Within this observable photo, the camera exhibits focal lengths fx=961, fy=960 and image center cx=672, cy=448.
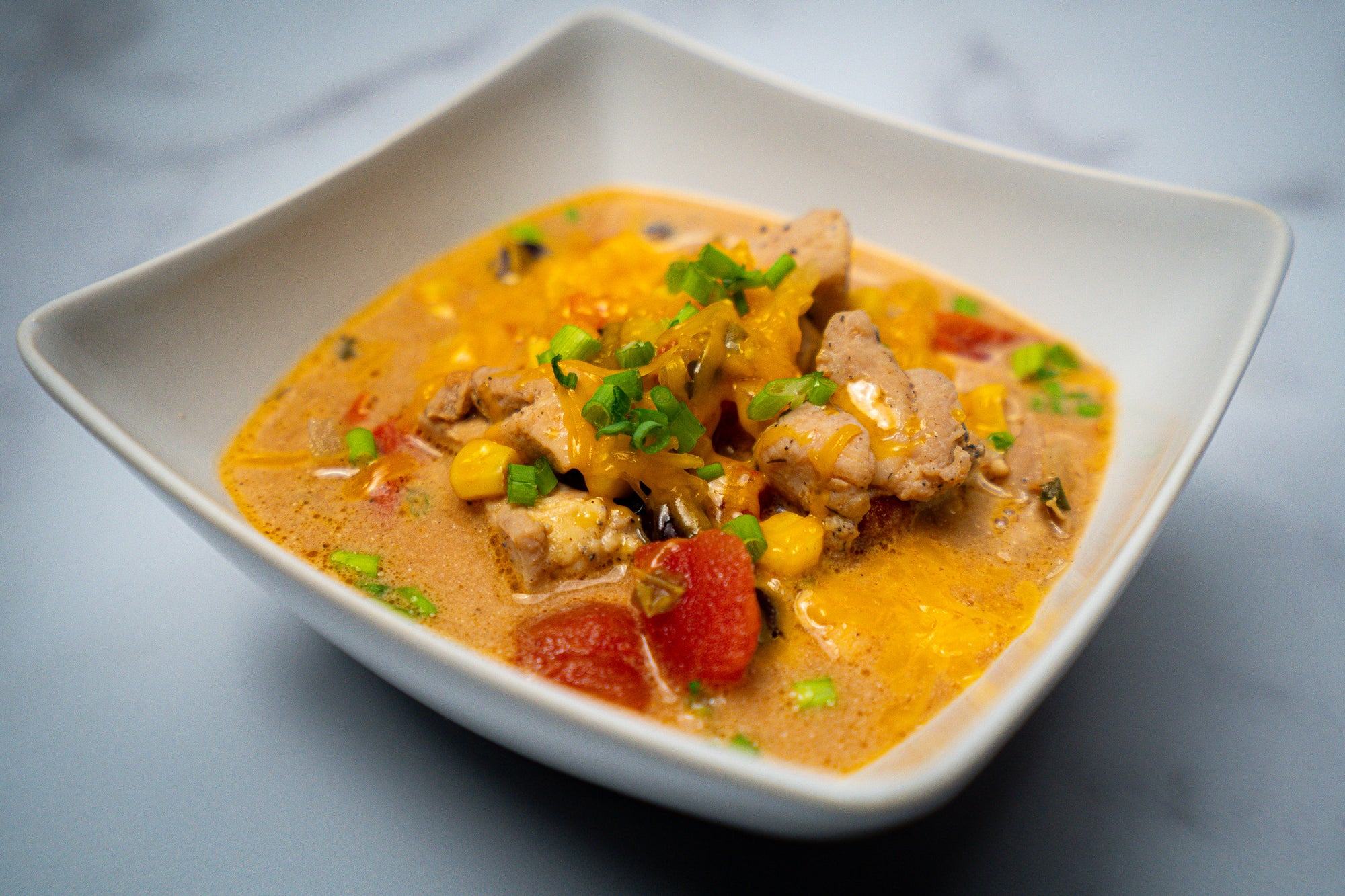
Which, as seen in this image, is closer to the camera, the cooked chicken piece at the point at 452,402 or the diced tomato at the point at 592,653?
the diced tomato at the point at 592,653

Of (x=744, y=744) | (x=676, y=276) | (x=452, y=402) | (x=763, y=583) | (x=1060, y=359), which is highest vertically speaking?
(x=676, y=276)

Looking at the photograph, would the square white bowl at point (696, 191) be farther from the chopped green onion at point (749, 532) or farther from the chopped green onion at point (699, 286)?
the chopped green onion at point (699, 286)

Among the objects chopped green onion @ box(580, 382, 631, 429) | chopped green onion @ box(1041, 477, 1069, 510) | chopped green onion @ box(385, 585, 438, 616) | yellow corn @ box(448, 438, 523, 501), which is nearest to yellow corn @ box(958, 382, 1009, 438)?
chopped green onion @ box(1041, 477, 1069, 510)

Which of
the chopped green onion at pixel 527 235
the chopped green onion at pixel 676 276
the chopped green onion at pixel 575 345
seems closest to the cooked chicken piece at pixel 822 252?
the chopped green onion at pixel 676 276

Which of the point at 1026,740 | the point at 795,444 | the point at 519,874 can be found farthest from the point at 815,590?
the point at 519,874

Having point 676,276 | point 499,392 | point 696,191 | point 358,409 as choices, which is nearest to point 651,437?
point 499,392

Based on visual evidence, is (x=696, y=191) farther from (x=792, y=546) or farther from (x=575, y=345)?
(x=792, y=546)
